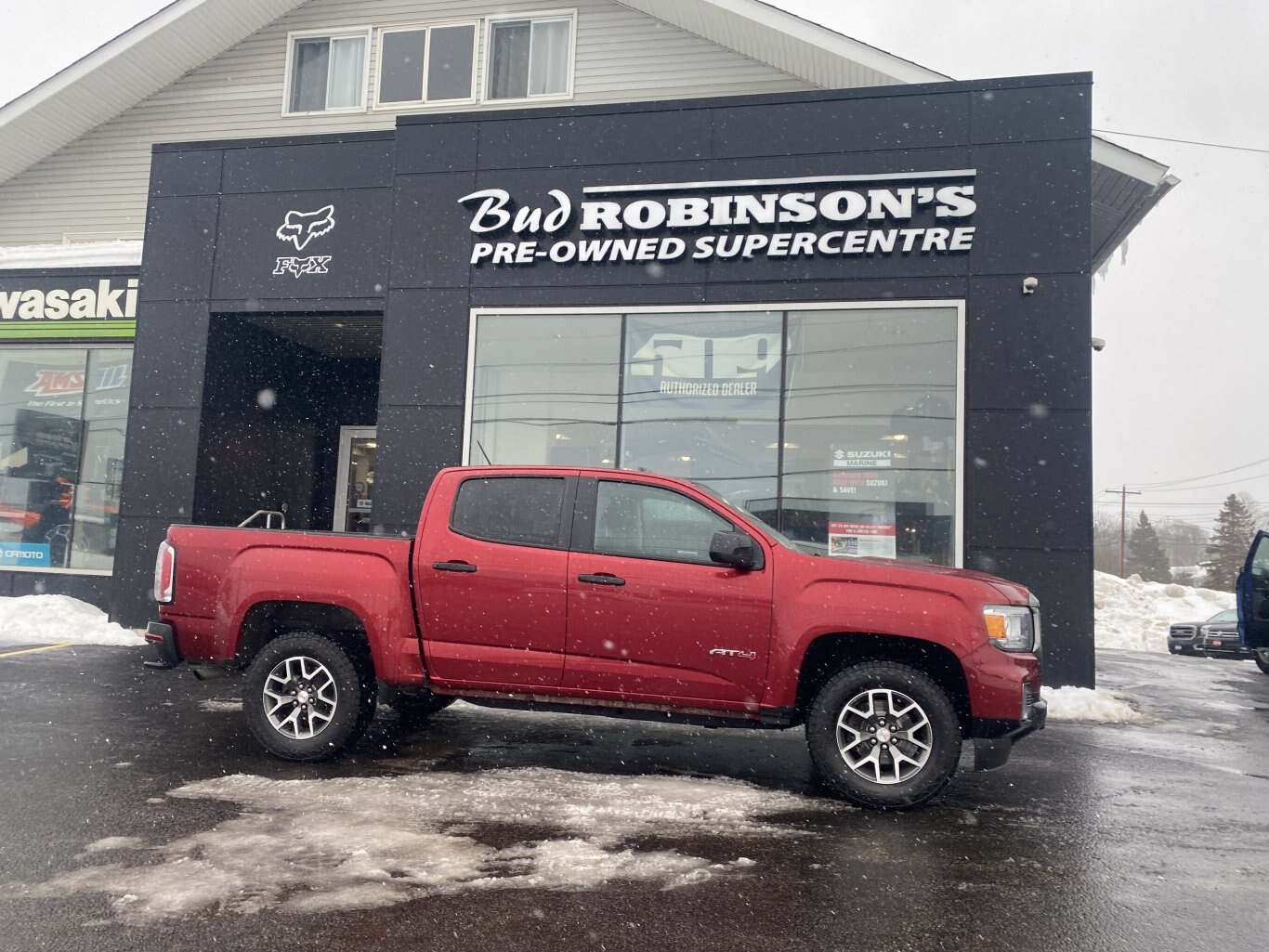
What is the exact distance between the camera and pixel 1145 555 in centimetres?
7162

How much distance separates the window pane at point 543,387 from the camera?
11.0 metres

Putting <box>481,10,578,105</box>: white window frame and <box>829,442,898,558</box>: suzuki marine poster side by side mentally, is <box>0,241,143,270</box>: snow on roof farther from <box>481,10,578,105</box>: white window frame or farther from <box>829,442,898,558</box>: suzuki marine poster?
<box>829,442,898,558</box>: suzuki marine poster

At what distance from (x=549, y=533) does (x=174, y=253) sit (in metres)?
9.35

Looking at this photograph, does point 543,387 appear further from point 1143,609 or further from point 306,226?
point 1143,609

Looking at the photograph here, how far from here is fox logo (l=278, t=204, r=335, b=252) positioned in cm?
1204

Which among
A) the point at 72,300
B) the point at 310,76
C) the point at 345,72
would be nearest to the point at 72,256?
the point at 72,300

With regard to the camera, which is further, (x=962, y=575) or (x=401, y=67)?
(x=401, y=67)

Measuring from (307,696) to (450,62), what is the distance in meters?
12.3

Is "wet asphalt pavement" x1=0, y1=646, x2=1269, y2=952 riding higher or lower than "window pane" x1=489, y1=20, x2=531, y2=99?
lower

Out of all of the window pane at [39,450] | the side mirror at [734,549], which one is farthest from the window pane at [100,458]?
the side mirror at [734,549]

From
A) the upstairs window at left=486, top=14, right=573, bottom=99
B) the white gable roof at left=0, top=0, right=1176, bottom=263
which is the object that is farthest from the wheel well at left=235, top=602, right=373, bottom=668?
the upstairs window at left=486, top=14, right=573, bottom=99

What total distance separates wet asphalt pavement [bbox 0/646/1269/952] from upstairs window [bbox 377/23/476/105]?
36.3ft

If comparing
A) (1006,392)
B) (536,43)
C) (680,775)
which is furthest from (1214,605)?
(680,775)

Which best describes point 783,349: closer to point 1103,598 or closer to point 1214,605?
point 1103,598
